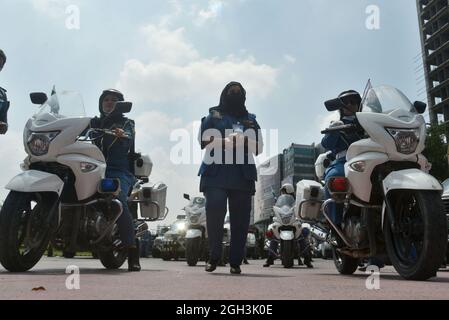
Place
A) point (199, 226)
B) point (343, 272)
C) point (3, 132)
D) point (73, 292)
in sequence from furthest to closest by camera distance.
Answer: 1. point (199, 226)
2. point (343, 272)
3. point (3, 132)
4. point (73, 292)

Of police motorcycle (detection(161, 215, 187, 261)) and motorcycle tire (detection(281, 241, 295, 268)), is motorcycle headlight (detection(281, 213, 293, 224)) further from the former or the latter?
police motorcycle (detection(161, 215, 187, 261))

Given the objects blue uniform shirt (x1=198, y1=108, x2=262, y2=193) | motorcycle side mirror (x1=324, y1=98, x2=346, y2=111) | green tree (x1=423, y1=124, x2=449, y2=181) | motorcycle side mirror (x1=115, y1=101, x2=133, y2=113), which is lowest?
blue uniform shirt (x1=198, y1=108, x2=262, y2=193)

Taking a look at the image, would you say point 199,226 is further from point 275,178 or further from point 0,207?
point 275,178

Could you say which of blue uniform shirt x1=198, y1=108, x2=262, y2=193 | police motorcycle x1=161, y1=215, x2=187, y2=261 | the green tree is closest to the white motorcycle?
blue uniform shirt x1=198, y1=108, x2=262, y2=193

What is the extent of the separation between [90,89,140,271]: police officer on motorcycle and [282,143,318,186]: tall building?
3496 inches

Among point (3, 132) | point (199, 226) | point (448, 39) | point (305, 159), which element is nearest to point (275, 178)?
point (305, 159)

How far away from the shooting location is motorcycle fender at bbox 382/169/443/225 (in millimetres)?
4195

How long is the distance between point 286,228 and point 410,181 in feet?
21.7

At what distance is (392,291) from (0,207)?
3480 mm

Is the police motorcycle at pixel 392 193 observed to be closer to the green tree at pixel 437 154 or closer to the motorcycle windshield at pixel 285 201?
the motorcycle windshield at pixel 285 201

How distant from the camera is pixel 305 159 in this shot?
319ft

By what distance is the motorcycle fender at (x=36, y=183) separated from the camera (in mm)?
4730

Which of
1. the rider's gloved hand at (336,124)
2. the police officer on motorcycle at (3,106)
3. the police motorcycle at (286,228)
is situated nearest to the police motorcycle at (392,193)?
the rider's gloved hand at (336,124)

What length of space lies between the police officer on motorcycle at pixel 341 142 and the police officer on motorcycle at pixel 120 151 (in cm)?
214
